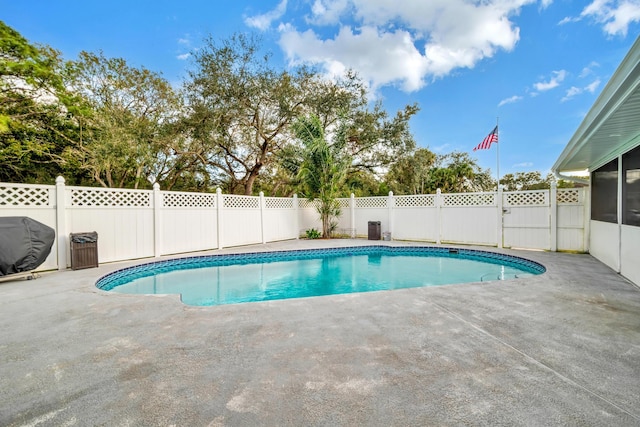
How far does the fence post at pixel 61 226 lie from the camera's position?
563cm

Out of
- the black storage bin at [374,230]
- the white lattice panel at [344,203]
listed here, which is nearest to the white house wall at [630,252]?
the black storage bin at [374,230]

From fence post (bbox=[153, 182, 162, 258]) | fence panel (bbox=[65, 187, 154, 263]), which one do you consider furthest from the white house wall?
fence panel (bbox=[65, 187, 154, 263])

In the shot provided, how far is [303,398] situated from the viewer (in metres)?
1.59

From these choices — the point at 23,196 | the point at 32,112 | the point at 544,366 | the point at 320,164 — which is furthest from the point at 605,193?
the point at 32,112

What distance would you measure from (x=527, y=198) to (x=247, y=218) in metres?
8.32

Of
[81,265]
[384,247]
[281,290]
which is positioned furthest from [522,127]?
[81,265]

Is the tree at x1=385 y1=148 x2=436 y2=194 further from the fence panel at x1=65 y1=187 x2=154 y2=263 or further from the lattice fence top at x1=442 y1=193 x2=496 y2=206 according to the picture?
the fence panel at x1=65 y1=187 x2=154 y2=263

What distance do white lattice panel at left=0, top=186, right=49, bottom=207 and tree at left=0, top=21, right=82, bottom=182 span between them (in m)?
3.75

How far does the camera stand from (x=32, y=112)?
10016 millimetres

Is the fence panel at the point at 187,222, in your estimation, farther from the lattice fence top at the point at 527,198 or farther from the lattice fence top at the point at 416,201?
the lattice fence top at the point at 527,198

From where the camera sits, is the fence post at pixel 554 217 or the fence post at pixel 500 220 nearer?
the fence post at pixel 554 217

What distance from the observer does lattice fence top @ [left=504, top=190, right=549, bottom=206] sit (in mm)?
7612

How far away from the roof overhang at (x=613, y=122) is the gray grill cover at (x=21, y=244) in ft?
24.4

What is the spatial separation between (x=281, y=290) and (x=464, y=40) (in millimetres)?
9467
